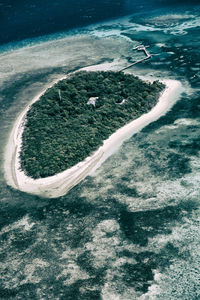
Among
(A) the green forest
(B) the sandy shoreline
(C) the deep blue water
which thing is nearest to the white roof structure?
(A) the green forest

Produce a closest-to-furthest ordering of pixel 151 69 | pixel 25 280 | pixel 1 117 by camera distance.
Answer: pixel 25 280 < pixel 1 117 < pixel 151 69

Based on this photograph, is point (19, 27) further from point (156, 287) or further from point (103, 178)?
point (156, 287)

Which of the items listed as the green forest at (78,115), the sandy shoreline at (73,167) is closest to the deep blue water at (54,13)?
the green forest at (78,115)

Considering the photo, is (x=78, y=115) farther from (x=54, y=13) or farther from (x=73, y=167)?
(x=54, y=13)

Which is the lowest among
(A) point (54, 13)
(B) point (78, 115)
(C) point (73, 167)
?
(C) point (73, 167)

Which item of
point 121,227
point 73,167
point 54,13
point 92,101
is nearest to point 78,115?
point 92,101

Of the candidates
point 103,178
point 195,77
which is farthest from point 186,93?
point 103,178
